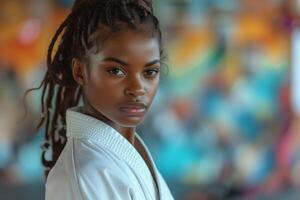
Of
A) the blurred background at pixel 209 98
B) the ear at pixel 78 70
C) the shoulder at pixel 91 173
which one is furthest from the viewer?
the blurred background at pixel 209 98

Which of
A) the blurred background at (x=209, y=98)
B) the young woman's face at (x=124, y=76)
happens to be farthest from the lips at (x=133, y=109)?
the blurred background at (x=209, y=98)

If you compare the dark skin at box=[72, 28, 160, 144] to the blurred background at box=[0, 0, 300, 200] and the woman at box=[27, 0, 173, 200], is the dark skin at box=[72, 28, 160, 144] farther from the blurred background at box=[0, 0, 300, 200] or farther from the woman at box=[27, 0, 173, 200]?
the blurred background at box=[0, 0, 300, 200]

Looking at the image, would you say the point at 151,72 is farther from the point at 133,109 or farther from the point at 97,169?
the point at 97,169

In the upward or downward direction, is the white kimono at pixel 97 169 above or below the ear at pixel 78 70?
below

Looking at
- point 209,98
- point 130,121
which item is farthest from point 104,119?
point 209,98

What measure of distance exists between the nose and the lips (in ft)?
0.05

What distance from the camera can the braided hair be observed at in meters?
0.94

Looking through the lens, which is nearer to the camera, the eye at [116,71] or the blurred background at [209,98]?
the eye at [116,71]

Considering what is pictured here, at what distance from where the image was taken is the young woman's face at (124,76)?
3.01 feet

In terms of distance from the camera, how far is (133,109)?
943 millimetres

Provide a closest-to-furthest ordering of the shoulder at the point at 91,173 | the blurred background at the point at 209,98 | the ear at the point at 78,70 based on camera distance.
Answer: the shoulder at the point at 91,173
the ear at the point at 78,70
the blurred background at the point at 209,98

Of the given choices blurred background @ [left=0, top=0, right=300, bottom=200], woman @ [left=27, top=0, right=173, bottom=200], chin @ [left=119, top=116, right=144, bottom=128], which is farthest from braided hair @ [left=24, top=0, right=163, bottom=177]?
blurred background @ [left=0, top=0, right=300, bottom=200]

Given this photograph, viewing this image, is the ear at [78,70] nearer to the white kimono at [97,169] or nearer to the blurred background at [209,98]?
the white kimono at [97,169]

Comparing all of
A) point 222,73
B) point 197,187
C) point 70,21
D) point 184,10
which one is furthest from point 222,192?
point 70,21
